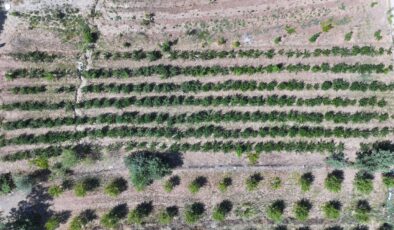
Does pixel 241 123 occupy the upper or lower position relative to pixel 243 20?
lower

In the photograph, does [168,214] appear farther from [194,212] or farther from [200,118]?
[200,118]

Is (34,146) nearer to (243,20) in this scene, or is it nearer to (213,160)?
(213,160)

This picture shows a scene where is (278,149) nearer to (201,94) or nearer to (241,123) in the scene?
(241,123)

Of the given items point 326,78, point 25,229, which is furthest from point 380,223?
point 25,229

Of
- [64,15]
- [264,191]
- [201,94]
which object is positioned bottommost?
[264,191]

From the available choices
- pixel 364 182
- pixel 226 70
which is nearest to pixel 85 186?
pixel 226 70

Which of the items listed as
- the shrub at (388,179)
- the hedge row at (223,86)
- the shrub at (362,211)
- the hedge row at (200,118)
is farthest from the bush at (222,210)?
the shrub at (388,179)

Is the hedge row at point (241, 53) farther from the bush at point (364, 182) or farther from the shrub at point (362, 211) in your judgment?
the shrub at point (362, 211)
